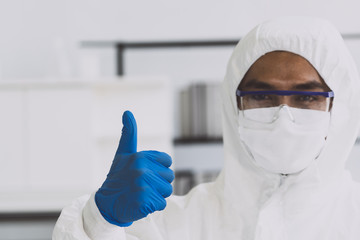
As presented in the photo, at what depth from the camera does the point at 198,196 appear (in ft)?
4.67

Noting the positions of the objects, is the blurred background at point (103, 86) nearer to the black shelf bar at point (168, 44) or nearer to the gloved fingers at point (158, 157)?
the black shelf bar at point (168, 44)

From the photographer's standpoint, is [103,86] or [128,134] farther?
[103,86]

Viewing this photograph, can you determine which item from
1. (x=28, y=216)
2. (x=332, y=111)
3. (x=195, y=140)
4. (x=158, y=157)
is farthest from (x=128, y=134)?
(x=28, y=216)

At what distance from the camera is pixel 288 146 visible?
1317mm

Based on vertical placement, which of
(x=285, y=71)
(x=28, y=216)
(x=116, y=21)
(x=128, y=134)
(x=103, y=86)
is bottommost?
(x=28, y=216)

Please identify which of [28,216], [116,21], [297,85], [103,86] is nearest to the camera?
[297,85]

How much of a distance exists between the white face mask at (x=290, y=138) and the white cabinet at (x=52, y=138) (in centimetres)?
186

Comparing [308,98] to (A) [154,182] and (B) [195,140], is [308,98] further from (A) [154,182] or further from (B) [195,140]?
(B) [195,140]

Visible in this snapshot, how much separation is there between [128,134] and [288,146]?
456 mm

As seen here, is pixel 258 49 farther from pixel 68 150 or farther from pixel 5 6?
pixel 5 6

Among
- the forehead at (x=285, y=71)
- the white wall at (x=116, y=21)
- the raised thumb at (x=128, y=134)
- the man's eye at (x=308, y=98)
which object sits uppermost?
the white wall at (x=116, y=21)

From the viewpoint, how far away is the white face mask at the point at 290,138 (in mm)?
1309

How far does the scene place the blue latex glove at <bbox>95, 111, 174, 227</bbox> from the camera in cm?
103

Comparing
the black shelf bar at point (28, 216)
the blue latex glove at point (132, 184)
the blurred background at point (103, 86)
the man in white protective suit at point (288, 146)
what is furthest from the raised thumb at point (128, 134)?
the black shelf bar at point (28, 216)
